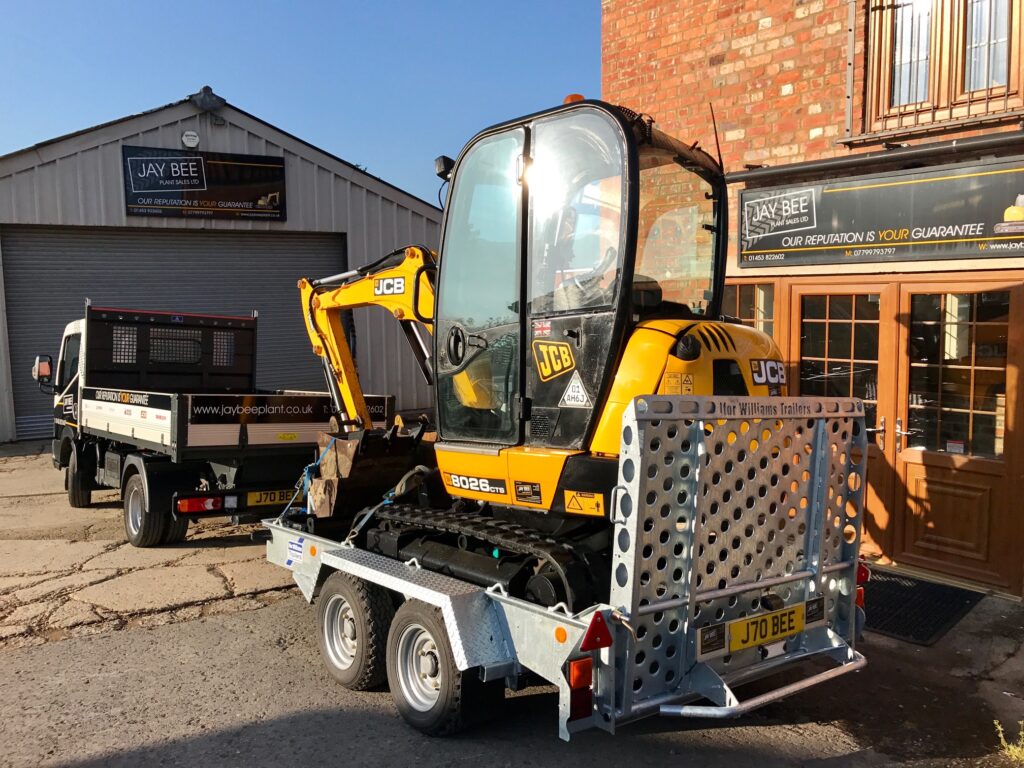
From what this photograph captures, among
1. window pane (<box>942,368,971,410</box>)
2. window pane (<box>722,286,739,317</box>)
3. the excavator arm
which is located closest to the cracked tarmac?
the excavator arm

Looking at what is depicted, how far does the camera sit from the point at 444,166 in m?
5.14

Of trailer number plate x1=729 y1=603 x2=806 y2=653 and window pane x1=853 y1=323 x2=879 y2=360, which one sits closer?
trailer number plate x1=729 y1=603 x2=806 y2=653

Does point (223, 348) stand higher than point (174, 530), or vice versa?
point (223, 348)

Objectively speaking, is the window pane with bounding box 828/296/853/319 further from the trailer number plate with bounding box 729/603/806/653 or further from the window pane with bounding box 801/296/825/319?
the trailer number plate with bounding box 729/603/806/653

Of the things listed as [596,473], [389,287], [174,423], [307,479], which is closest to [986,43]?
[389,287]

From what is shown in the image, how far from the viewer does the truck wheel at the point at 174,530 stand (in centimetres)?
804

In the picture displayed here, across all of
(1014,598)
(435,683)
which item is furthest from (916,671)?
(435,683)

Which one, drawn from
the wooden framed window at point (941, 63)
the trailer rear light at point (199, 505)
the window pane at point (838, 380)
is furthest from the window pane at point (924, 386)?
the trailer rear light at point (199, 505)

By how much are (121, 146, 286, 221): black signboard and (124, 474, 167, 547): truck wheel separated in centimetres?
842

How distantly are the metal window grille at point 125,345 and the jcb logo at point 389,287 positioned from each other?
5072 mm

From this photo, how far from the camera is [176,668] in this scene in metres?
5.16

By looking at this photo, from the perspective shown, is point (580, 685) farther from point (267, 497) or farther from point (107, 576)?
point (107, 576)

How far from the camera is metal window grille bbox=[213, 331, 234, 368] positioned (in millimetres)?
10242

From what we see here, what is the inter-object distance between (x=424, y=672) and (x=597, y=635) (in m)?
1.39
